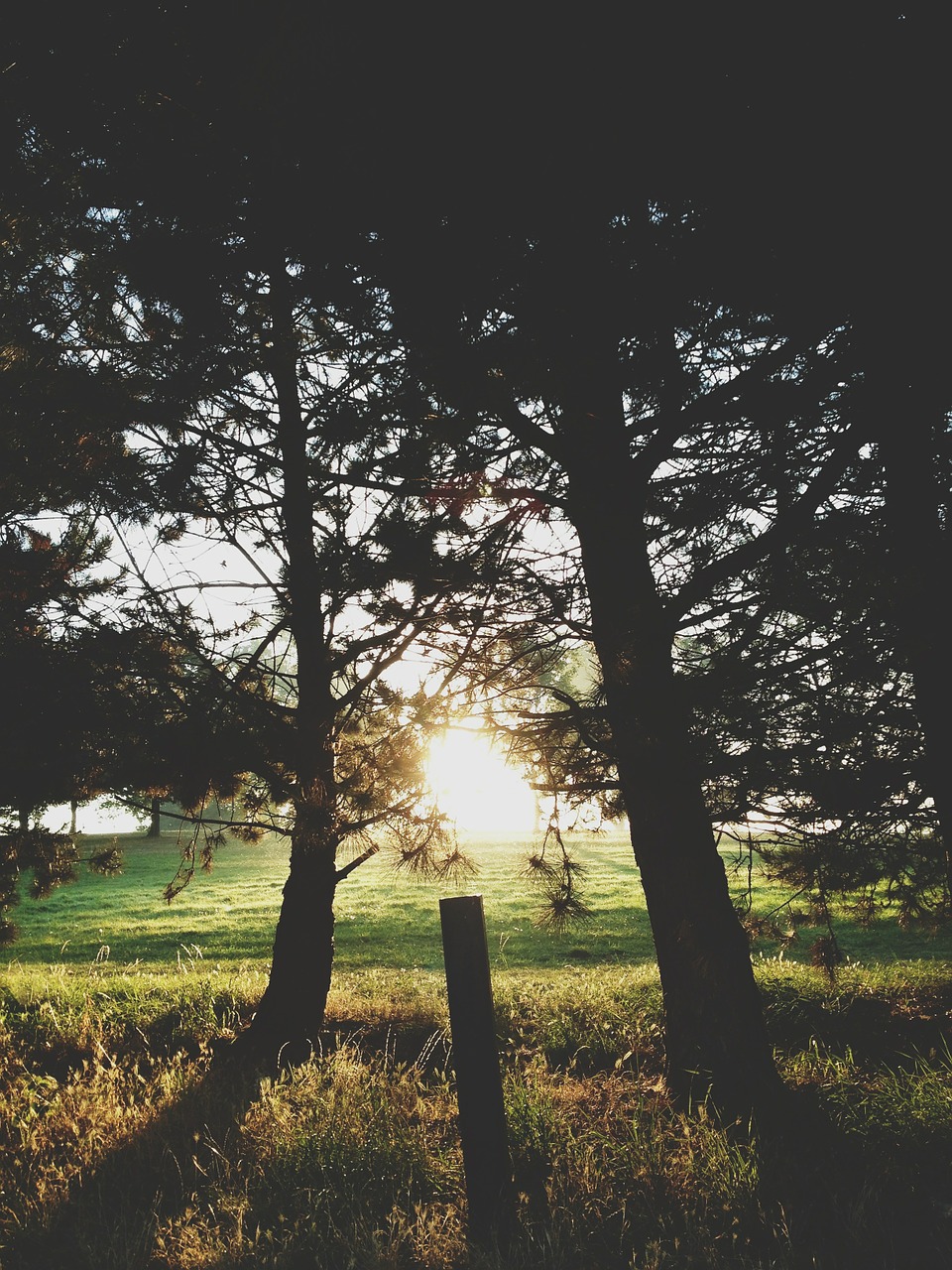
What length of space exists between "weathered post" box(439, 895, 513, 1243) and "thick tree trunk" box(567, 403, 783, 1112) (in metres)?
1.67

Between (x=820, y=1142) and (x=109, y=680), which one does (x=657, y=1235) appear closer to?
(x=820, y=1142)

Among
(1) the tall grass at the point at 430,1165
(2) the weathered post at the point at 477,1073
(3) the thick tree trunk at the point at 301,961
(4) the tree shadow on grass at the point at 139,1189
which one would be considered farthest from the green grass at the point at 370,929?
(2) the weathered post at the point at 477,1073

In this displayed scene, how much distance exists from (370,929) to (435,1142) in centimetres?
1166

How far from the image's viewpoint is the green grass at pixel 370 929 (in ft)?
37.2

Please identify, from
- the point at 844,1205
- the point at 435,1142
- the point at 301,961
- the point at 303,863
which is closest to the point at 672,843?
the point at 844,1205

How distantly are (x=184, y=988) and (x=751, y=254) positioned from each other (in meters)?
8.20

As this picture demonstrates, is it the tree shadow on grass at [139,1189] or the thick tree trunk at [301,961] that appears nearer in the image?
the tree shadow on grass at [139,1189]

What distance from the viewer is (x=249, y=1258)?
2.48 metres

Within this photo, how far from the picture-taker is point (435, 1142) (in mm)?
A: 3367

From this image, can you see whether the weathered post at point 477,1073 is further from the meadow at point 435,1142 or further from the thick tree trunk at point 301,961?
the thick tree trunk at point 301,961

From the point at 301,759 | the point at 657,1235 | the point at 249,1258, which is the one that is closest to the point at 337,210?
the point at 301,759

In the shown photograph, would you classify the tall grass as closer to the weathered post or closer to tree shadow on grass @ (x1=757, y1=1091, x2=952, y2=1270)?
tree shadow on grass @ (x1=757, y1=1091, x2=952, y2=1270)

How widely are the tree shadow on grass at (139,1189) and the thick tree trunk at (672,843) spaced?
265 centimetres

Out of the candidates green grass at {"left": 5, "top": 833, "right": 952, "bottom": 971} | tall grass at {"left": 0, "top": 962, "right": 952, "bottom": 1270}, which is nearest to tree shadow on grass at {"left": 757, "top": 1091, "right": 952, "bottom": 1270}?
tall grass at {"left": 0, "top": 962, "right": 952, "bottom": 1270}
